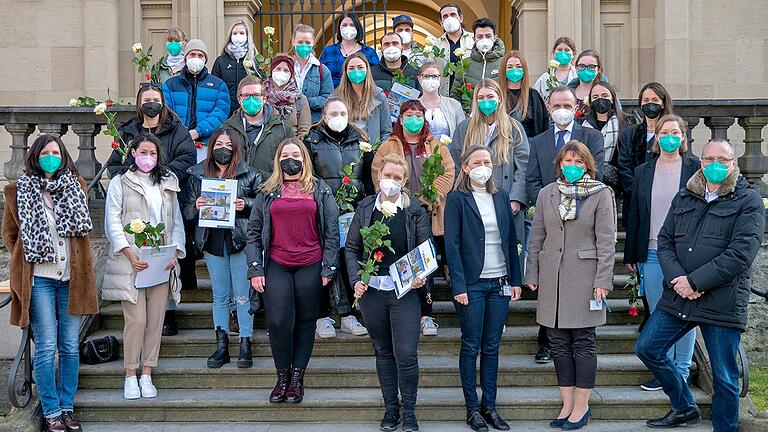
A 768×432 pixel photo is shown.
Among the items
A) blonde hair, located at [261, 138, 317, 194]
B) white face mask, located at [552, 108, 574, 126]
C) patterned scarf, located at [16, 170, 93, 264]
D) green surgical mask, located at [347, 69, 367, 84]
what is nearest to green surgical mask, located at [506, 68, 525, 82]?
white face mask, located at [552, 108, 574, 126]

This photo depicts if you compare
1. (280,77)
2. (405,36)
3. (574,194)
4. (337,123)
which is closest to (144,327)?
(337,123)

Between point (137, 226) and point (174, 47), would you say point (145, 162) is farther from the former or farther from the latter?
point (174, 47)

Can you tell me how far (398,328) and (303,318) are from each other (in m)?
0.77

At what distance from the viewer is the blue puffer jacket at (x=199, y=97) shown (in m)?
7.80

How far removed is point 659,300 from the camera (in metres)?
6.04

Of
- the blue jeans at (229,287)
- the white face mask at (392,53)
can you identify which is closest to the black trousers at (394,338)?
the blue jeans at (229,287)

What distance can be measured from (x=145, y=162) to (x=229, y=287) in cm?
117

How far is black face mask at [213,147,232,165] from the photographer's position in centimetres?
671

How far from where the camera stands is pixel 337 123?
22.4ft

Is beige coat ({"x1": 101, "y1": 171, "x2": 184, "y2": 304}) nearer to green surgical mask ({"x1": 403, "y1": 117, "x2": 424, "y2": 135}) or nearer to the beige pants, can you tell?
the beige pants

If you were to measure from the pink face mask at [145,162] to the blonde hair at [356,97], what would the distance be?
5.48 feet

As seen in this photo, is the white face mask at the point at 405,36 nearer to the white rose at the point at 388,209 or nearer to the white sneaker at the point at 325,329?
the white sneaker at the point at 325,329

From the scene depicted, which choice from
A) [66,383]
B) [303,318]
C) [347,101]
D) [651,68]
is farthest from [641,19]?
[66,383]

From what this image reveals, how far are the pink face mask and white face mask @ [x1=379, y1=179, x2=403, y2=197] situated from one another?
1.82 metres
